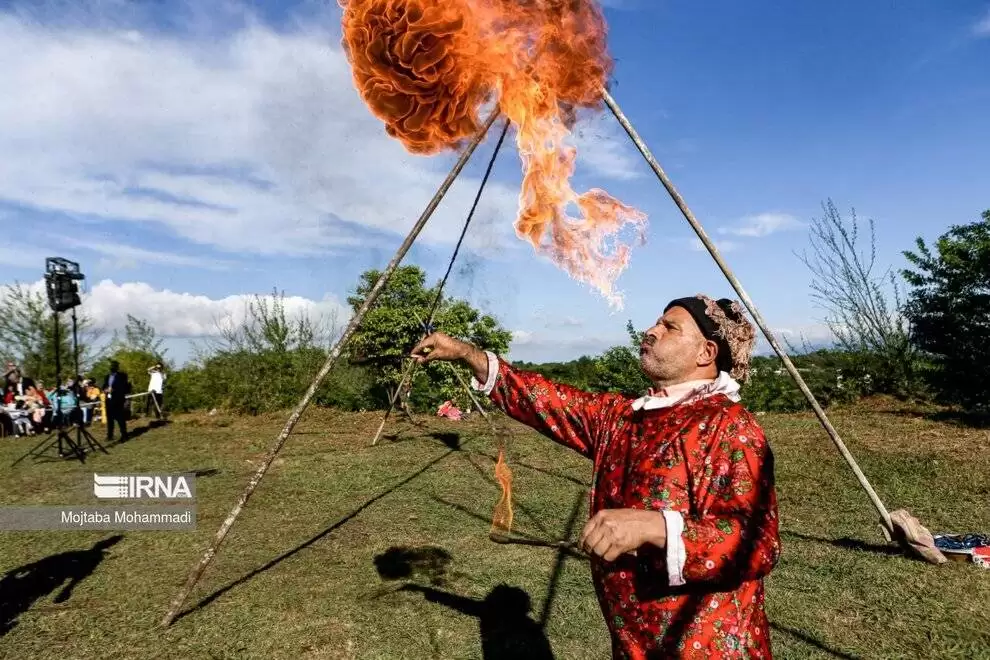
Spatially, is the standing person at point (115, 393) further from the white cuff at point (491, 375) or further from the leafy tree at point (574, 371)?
the white cuff at point (491, 375)

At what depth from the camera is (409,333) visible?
1748cm

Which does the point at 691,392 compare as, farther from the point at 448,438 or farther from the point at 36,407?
the point at 36,407

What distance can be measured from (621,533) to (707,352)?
0.94m

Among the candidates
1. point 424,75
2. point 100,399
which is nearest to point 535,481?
point 424,75

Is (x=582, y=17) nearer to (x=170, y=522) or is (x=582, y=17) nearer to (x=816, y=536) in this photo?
(x=816, y=536)

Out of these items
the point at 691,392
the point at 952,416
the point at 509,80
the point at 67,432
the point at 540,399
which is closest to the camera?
the point at 691,392

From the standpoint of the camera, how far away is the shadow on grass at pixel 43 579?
4.94 meters

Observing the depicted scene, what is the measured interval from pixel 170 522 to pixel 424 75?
606 centimetres

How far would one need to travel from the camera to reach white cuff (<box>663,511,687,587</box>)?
1.76 m

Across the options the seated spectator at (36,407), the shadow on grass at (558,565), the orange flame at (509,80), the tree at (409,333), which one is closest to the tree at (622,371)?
the tree at (409,333)

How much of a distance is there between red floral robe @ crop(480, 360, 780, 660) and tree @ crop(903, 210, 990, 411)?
42.9 ft

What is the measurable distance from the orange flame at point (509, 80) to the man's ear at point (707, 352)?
6.49 feet

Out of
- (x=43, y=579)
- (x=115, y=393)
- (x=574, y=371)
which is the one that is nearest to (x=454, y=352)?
(x=43, y=579)

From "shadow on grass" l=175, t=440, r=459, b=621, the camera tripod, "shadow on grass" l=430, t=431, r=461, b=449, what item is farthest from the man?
the camera tripod
